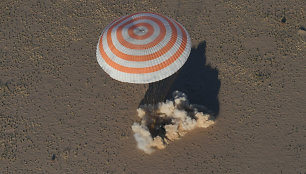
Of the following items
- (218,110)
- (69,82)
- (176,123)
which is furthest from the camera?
(69,82)

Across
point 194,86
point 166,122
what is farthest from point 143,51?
point 194,86

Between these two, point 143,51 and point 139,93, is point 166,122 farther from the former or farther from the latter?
point 143,51

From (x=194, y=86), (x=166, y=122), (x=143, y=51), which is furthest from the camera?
(x=194, y=86)

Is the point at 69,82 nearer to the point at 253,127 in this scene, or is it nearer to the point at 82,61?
the point at 82,61

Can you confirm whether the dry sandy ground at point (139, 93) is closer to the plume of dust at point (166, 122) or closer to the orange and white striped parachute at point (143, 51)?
the plume of dust at point (166, 122)

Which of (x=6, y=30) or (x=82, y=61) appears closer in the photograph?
(x=82, y=61)

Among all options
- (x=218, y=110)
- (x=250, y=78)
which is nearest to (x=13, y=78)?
(x=218, y=110)
